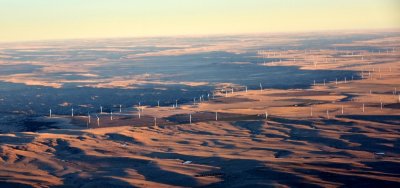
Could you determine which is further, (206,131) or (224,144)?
(206,131)

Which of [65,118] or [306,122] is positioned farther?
[65,118]

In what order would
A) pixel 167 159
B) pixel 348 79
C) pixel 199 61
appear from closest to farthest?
pixel 167 159
pixel 348 79
pixel 199 61

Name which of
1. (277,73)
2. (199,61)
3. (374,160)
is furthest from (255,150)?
(199,61)

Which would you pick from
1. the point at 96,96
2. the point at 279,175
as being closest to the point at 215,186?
the point at 279,175

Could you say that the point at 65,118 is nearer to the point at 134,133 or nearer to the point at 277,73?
the point at 134,133

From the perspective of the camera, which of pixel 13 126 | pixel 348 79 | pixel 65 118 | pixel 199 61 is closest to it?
pixel 13 126

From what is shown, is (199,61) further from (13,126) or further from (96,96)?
(13,126)
